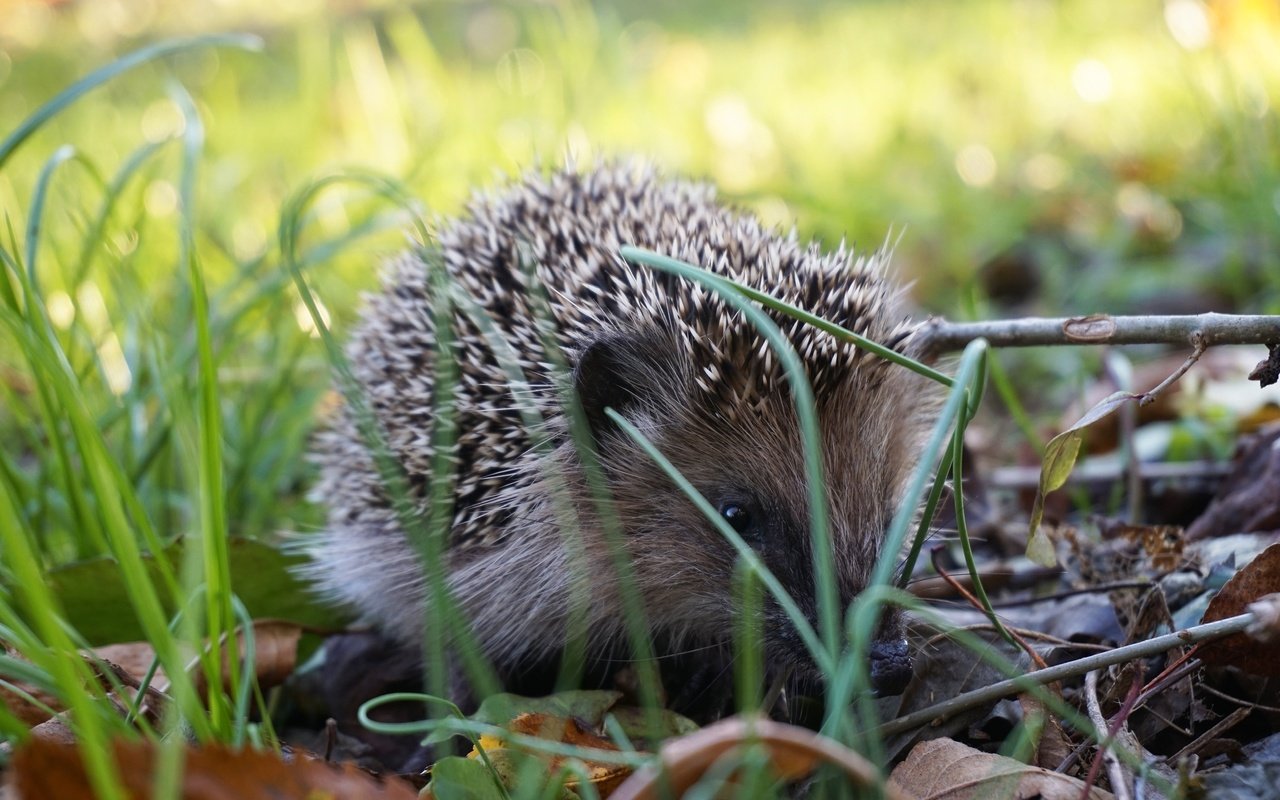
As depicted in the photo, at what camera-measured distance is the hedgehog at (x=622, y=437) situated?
2.46 m

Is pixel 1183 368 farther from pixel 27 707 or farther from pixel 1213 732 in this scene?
pixel 27 707

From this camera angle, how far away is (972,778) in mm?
1644

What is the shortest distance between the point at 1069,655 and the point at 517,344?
55.8 inches

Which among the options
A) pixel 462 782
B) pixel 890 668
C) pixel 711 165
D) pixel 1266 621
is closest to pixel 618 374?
pixel 890 668

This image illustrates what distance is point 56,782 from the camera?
1.29 m

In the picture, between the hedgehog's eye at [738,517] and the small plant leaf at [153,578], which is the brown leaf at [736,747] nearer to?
the hedgehog's eye at [738,517]

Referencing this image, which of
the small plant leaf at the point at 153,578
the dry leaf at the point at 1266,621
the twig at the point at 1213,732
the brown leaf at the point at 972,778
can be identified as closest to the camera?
the dry leaf at the point at 1266,621

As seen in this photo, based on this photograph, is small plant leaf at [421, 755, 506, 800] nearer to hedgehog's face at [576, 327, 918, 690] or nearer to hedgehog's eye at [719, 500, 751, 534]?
hedgehog's face at [576, 327, 918, 690]

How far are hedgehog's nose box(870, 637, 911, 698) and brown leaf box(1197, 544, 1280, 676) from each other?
1.59 feet

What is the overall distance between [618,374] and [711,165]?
420cm

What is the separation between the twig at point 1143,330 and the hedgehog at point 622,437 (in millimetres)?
424

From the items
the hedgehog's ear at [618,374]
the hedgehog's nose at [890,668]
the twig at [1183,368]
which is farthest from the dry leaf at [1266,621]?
the hedgehog's ear at [618,374]

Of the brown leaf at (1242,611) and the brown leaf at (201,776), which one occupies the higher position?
the brown leaf at (201,776)

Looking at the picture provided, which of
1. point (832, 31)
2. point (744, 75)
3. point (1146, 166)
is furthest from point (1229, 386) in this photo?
point (832, 31)
